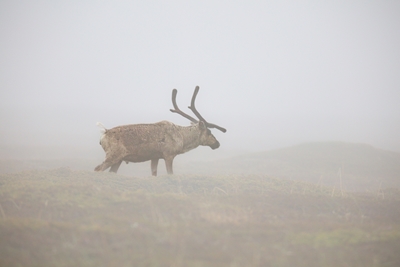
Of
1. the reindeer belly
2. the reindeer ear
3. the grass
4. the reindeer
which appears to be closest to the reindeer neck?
the reindeer

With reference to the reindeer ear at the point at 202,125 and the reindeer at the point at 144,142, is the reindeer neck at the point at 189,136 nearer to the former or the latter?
the reindeer at the point at 144,142

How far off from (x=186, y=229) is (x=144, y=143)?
16.6 feet

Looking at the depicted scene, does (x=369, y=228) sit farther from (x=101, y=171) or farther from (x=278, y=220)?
(x=101, y=171)

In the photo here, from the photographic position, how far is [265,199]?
9023mm

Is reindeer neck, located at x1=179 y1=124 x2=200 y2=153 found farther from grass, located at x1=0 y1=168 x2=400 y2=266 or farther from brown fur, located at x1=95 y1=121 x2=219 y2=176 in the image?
grass, located at x1=0 y1=168 x2=400 y2=266

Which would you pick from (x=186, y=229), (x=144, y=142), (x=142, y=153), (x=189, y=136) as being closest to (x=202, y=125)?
(x=189, y=136)

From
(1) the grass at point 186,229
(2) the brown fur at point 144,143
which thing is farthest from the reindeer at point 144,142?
(1) the grass at point 186,229

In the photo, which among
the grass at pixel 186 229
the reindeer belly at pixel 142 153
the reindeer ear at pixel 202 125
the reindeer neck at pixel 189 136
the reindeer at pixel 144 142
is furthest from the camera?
the reindeer ear at pixel 202 125

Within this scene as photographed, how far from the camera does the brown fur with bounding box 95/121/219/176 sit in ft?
32.5

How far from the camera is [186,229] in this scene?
5598 millimetres

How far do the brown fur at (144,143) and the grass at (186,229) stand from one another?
5.92 ft

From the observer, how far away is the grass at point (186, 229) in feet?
14.9

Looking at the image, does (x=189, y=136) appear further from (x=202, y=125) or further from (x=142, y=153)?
(x=142, y=153)

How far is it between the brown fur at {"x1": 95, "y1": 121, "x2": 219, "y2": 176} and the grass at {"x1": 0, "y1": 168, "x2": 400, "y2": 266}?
5.92ft
